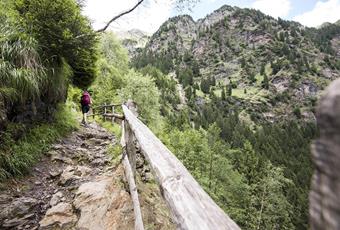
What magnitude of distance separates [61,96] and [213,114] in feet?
453

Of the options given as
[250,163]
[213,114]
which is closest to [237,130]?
[213,114]

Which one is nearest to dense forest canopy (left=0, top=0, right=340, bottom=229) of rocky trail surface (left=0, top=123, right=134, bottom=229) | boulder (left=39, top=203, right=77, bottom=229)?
rocky trail surface (left=0, top=123, right=134, bottom=229)

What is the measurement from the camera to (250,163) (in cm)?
5678

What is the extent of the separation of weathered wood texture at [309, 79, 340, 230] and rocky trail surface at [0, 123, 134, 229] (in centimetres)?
419

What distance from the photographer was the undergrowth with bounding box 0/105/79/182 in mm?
6367

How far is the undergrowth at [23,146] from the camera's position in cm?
637

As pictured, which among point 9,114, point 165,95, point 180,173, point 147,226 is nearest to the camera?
point 180,173

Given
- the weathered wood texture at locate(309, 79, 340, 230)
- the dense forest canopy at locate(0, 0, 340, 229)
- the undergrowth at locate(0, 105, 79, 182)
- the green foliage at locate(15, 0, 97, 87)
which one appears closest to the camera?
the weathered wood texture at locate(309, 79, 340, 230)

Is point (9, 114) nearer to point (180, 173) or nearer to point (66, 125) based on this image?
point (66, 125)

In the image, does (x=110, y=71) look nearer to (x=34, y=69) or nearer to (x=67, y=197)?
(x=34, y=69)

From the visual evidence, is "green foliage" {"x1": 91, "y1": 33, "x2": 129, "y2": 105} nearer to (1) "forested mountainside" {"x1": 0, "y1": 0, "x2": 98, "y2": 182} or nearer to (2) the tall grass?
(1) "forested mountainside" {"x1": 0, "y1": 0, "x2": 98, "y2": 182}

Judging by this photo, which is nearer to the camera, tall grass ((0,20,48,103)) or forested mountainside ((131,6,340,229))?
tall grass ((0,20,48,103))

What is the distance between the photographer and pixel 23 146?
23.8 feet

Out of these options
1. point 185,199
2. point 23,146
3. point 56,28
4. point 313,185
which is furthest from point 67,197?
point 313,185
